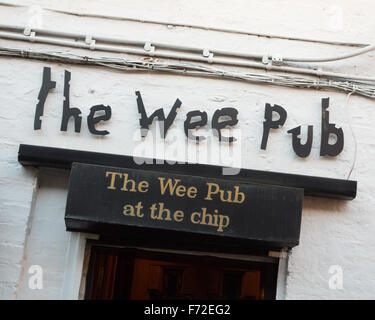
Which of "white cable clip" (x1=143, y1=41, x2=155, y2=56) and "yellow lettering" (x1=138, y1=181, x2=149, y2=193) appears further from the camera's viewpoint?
"white cable clip" (x1=143, y1=41, x2=155, y2=56)

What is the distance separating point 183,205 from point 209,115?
1067 millimetres

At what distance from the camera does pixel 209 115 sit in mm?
5824

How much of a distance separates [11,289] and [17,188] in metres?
0.94

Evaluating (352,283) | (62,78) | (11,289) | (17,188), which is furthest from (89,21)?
(352,283)

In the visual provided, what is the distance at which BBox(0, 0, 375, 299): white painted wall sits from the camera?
5477 mm

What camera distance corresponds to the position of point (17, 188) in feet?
18.2

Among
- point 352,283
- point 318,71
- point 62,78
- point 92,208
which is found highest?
point 318,71

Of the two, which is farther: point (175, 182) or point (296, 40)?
point (296, 40)

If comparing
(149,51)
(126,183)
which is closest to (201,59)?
(149,51)

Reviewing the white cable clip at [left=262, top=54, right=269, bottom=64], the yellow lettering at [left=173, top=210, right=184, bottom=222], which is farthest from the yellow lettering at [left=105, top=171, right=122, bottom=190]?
the white cable clip at [left=262, top=54, right=269, bottom=64]

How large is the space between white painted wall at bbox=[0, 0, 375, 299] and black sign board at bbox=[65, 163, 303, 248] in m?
0.45

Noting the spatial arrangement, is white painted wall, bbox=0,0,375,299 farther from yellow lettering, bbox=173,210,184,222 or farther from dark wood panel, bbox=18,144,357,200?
yellow lettering, bbox=173,210,184,222

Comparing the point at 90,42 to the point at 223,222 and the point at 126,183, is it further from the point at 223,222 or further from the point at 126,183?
the point at 223,222

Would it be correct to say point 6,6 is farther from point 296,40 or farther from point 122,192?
point 296,40
